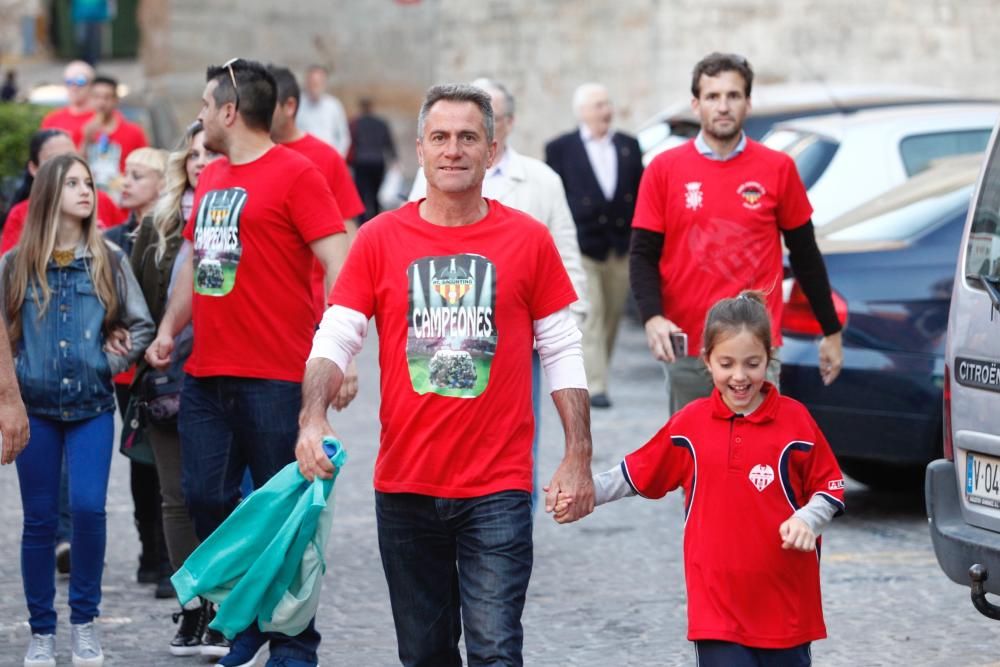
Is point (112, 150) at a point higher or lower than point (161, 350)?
higher

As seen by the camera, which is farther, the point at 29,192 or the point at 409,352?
the point at 29,192

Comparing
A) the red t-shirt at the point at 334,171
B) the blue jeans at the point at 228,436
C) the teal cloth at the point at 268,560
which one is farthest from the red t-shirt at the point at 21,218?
the teal cloth at the point at 268,560

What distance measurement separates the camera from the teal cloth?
543 centimetres

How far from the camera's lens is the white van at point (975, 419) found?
5707 millimetres

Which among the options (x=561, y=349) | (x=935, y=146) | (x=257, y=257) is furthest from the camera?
(x=935, y=146)

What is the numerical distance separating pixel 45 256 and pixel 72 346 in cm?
32

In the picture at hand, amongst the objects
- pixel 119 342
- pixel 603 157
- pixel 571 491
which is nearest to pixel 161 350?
pixel 119 342

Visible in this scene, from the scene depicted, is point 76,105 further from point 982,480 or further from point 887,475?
point 982,480

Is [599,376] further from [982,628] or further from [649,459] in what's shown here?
[649,459]

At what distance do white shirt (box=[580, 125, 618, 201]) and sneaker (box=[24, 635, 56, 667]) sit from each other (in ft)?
22.1

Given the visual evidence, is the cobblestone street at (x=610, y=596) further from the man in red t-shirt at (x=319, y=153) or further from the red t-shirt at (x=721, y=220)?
the man in red t-shirt at (x=319, y=153)

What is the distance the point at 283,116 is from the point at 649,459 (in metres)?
3.01

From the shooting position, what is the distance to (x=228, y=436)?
20.6ft

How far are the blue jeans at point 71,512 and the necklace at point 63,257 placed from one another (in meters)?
0.54
